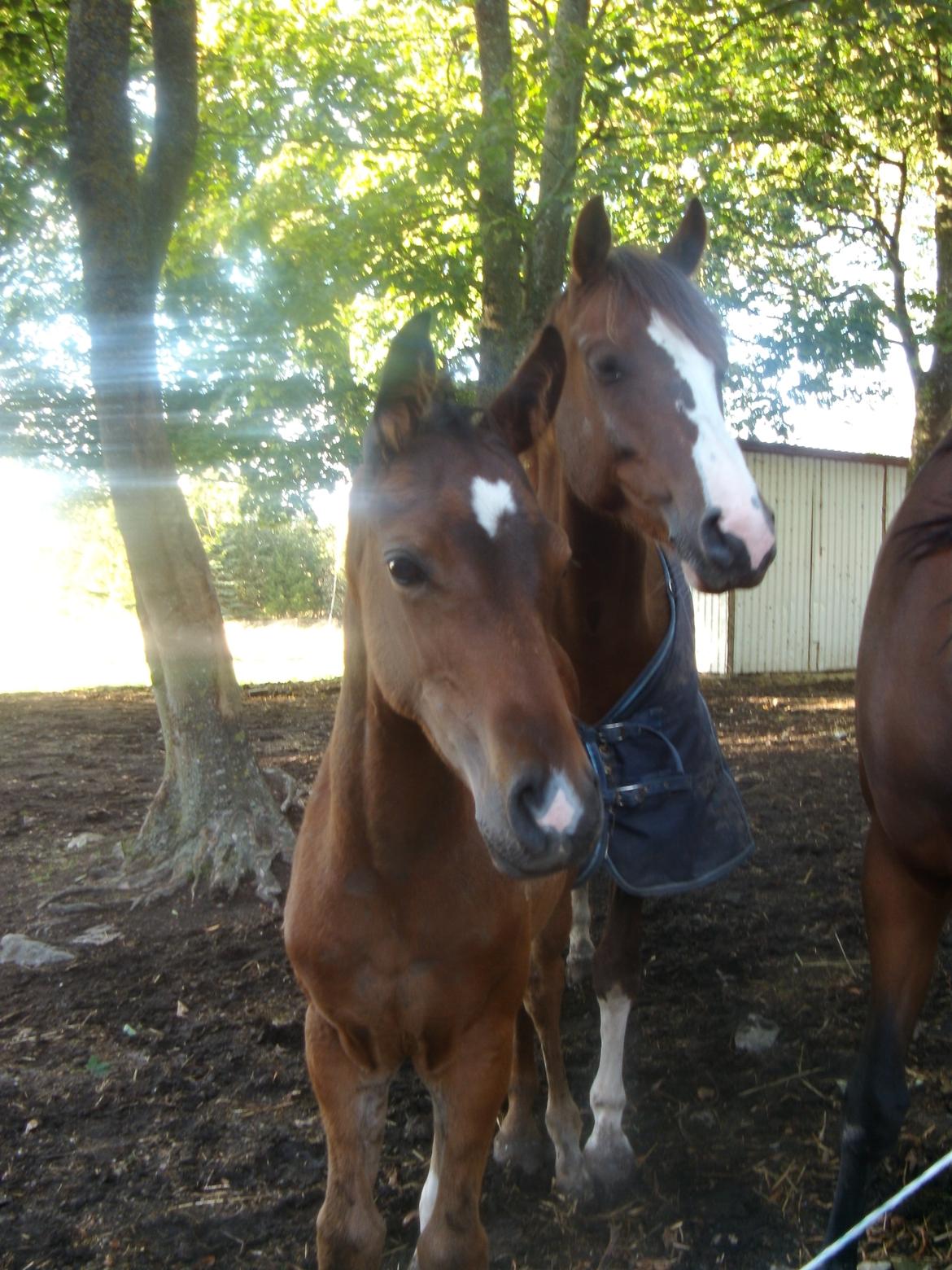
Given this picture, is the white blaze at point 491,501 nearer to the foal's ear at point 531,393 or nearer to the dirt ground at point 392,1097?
the foal's ear at point 531,393

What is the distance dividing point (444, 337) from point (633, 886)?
23.8 ft

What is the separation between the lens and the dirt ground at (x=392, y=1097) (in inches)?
104

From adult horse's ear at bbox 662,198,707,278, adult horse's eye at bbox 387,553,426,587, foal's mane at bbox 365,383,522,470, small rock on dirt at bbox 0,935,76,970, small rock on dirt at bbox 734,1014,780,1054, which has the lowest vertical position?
small rock on dirt at bbox 734,1014,780,1054

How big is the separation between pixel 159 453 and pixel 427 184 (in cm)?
323

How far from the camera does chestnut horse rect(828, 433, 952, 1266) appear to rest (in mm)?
2504

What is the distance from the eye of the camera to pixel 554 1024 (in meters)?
3.14

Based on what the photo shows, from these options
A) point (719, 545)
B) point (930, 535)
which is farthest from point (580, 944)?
point (719, 545)

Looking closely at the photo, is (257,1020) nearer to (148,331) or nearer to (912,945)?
(912,945)

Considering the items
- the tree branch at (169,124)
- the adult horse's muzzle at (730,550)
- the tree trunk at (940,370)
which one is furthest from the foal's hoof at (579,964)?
the tree trunk at (940,370)

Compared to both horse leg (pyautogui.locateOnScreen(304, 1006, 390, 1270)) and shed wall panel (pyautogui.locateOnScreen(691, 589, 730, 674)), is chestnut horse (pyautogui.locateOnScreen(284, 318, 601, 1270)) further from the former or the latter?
shed wall panel (pyautogui.locateOnScreen(691, 589, 730, 674))

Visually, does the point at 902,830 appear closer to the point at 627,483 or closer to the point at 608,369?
the point at 627,483

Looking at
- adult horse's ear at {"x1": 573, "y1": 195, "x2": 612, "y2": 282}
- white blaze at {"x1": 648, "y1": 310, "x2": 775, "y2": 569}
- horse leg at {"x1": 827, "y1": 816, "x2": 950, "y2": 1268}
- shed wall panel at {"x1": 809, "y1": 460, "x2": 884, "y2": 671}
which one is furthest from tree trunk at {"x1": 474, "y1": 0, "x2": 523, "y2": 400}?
shed wall panel at {"x1": 809, "y1": 460, "x2": 884, "y2": 671}

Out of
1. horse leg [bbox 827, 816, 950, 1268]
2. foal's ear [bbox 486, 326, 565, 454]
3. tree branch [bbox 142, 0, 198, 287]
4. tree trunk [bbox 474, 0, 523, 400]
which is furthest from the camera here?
tree trunk [bbox 474, 0, 523, 400]

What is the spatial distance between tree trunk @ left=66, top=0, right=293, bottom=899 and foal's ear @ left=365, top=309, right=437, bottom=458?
3.42 metres
